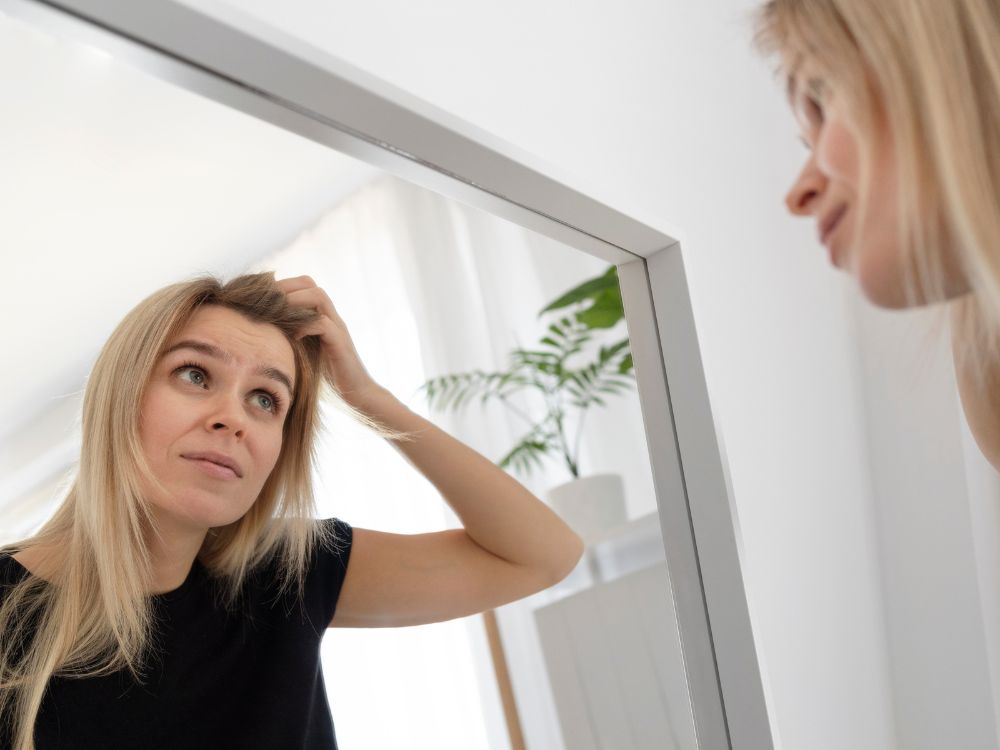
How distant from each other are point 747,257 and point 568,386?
1.34 feet

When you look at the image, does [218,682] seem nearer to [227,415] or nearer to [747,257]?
Result: [227,415]

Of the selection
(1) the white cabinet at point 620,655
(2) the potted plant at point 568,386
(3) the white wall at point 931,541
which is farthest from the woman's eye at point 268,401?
(3) the white wall at point 931,541

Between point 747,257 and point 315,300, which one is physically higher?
point 747,257

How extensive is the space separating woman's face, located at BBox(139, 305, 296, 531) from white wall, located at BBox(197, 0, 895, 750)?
37 cm

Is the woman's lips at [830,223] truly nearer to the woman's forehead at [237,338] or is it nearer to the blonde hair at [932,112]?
the blonde hair at [932,112]

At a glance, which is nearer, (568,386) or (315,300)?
(315,300)

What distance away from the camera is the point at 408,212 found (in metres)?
0.64

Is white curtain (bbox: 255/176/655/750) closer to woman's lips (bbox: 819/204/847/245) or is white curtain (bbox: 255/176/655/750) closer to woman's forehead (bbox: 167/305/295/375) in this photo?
woman's forehead (bbox: 167/305/295/375)

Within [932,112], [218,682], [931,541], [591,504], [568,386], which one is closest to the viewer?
[932,112]

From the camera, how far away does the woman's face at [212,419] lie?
51 cm

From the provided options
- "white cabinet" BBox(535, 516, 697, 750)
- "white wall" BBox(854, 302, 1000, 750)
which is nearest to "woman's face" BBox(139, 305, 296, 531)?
"white cabinet" BBox(535, 516, 697, 750)

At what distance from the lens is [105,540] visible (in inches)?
19.1

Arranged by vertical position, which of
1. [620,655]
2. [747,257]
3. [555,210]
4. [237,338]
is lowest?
[620,655]

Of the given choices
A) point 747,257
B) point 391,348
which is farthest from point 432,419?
point 747,257
